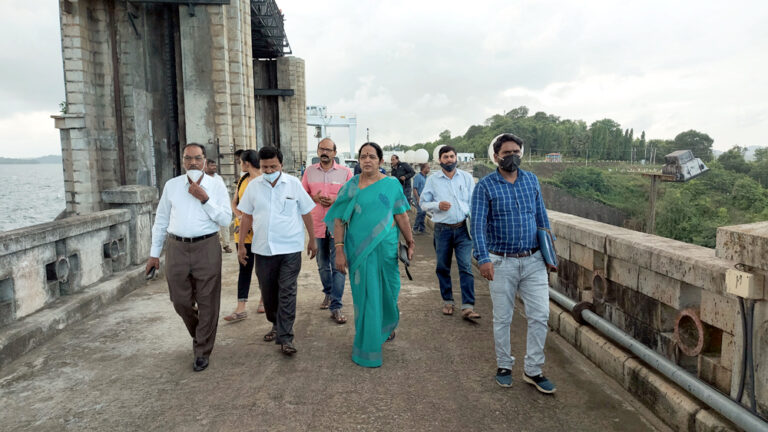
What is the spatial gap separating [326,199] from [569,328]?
260 cm

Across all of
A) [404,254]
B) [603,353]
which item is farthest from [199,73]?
[603,353]

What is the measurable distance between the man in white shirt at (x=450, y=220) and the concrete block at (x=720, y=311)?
2.42m

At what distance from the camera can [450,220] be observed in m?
5.22

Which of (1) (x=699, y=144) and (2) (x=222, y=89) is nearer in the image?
(2) (x=222, y=89)

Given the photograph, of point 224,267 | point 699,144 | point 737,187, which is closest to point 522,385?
point 224,267

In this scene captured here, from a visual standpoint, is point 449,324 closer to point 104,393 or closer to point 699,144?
point 104,393

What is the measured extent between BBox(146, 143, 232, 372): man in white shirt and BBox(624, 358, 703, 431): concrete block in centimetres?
308

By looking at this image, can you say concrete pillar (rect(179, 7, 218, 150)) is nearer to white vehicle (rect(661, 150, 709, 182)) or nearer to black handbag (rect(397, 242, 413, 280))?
black handbag (rect(397, 242, 413, 280))

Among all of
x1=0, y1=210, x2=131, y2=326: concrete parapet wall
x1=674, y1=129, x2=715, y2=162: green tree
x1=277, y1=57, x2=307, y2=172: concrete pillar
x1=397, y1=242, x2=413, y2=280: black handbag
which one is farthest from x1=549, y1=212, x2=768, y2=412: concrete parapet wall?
x1=674, y1=129, x2=715, y2=162: green tree

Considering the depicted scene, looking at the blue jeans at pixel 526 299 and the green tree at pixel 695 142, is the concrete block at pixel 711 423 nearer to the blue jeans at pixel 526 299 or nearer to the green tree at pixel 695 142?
the blue jeans at pixel 526 299

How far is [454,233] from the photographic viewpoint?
207 inches

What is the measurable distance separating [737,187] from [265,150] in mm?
62263

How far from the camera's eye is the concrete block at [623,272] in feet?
11.7

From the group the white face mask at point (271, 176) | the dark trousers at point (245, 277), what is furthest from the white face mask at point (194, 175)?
the dark trousers at point (245, 277)
